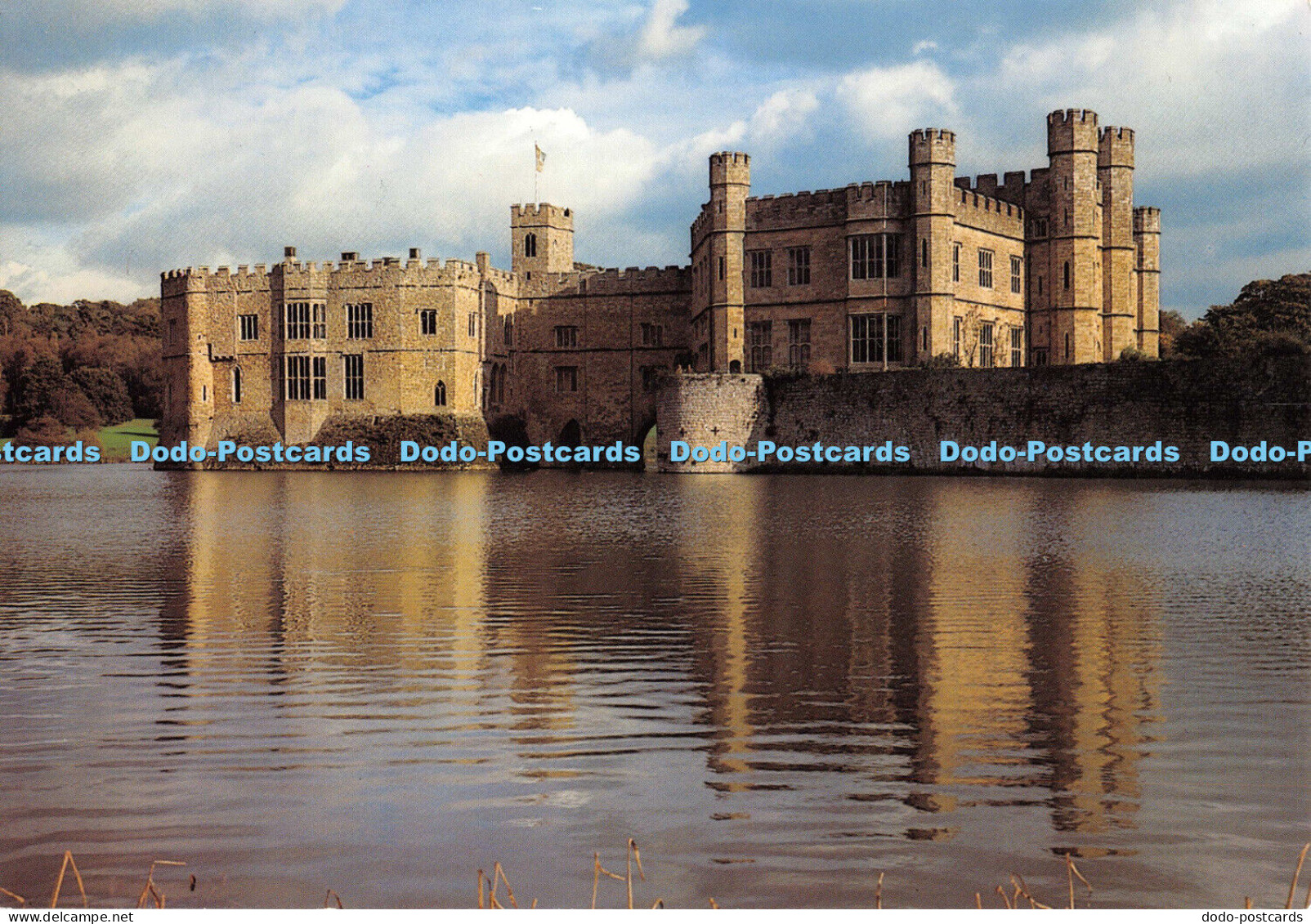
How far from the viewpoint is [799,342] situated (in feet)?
160

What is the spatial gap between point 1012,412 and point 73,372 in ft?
212

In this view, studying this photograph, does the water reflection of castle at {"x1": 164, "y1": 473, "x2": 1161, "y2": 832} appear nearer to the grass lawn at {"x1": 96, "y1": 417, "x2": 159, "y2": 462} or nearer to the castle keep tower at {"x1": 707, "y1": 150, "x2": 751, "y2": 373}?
the castle keep tower at {"x1": 707, "y1": 150, "x2": 751, "y2": 373}

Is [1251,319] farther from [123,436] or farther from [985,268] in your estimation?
[123,436]

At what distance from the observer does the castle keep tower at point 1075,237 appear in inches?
1853

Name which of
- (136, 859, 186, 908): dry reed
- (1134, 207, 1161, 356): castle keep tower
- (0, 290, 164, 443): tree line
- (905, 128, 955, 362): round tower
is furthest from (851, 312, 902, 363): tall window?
(0, 290, 164, 443): tree line

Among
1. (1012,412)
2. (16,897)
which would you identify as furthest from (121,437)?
(16,897)

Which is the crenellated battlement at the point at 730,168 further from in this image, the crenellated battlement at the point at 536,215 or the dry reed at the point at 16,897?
the dry reed at the point at 16,897

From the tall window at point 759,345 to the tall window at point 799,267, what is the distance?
1.87 m

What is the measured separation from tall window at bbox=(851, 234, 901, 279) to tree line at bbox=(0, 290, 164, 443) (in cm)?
5341

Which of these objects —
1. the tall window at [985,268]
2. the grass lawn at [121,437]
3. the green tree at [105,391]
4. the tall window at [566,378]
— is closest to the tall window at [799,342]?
the tall window at [985,268]

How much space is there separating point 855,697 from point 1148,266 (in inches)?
2136

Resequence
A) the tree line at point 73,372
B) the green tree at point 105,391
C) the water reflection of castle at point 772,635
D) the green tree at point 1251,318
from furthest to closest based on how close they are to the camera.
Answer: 1. the green tree at point 105,391
2. the tree line at point 73,372
3. the green tree at point 1251,318
4. the water reflection of castle at point 772,635

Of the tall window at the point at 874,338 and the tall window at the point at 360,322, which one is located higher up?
the tall window at the point at 360,322

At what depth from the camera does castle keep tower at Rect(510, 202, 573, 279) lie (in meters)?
62.2
